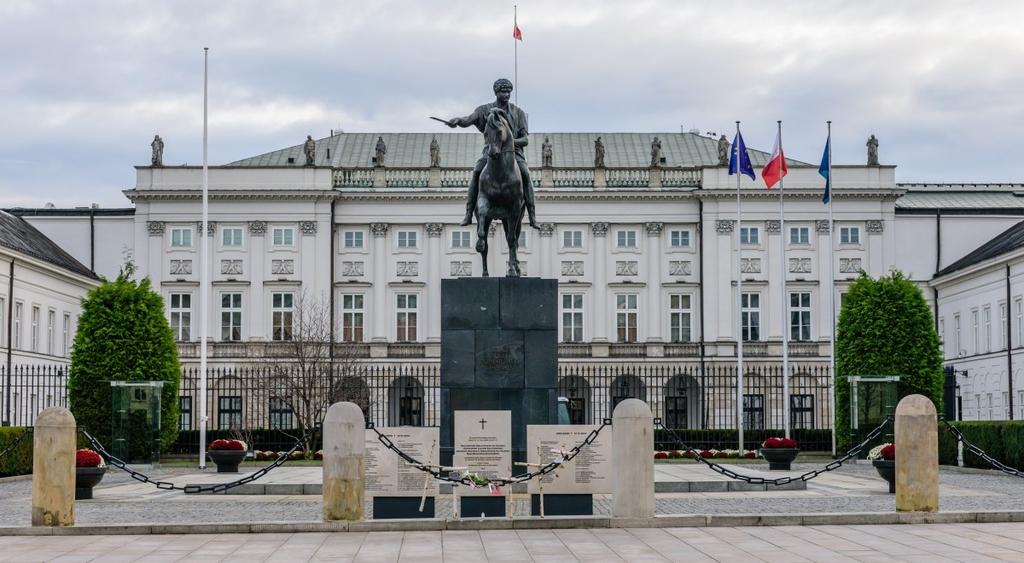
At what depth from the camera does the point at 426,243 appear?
7619 cm

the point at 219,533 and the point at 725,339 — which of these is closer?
the point at 219,533

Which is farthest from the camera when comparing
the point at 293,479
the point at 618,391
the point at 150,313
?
the point at 618,391

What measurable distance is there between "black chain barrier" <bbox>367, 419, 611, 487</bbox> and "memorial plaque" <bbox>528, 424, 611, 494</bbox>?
0.09 metres

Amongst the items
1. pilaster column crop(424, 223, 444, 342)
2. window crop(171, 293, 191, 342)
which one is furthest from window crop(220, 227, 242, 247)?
pilaster column crop(424, 223, 444, 342)

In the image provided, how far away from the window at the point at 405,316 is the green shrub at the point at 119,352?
89.3ft

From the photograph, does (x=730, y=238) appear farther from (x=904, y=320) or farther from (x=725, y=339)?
(x=904, y=320)

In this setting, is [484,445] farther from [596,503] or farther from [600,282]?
[600,282]

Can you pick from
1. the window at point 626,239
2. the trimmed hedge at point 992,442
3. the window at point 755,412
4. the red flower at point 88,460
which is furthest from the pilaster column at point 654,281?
the red flower at point 88,460

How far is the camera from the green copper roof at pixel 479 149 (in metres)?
80.6

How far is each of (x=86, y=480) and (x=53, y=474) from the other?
8848 millimetres

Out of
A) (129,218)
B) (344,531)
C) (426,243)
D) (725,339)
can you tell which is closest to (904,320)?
(725,339)

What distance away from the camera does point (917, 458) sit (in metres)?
19.8

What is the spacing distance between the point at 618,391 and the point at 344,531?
180 ft

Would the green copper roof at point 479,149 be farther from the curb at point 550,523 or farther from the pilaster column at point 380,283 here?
the curb at point 550,523
